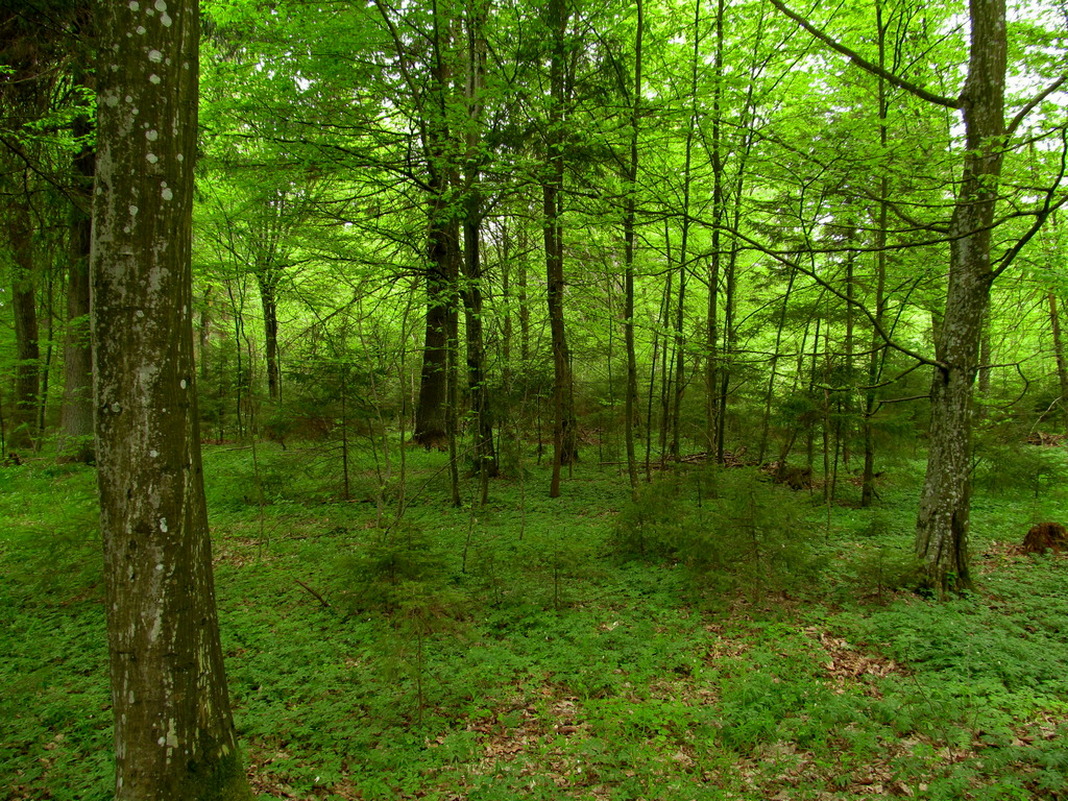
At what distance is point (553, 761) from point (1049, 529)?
26.9ft

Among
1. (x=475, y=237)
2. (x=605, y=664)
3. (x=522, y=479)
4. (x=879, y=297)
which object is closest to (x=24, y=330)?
(x=475, y=237)

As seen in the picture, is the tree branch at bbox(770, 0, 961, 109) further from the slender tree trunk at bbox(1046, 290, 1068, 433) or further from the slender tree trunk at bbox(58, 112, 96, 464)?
the slender tree trunk at bbox(58, 112, 96, 464)

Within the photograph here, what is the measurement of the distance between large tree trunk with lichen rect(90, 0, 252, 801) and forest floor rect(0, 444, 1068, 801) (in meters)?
1.19

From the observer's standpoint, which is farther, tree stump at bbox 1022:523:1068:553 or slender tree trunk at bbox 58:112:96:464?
slender tree trunk at bbox 58:112:96:464

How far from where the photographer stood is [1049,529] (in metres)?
7.26

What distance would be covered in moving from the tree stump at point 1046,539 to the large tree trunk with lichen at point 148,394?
9980mm

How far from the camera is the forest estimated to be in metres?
2.66

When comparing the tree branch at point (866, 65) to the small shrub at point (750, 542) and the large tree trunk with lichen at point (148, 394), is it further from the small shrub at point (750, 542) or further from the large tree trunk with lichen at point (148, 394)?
the large tree trunk with lichen at point (148, 394)

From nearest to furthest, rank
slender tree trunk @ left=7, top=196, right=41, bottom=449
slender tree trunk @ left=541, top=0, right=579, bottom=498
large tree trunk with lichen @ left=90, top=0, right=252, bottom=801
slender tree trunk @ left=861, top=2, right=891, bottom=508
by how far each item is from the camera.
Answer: large tree trunk with lichen @ left=90, top=0, right=252, bottom=801, slender tree trunk @ left=861, top=2, right=891, bottom=508, slender tree trunk @ left=541, top=0, right=579, bottom=498, slender tree trunk @ left=7, top=196, right=41, bottom=449

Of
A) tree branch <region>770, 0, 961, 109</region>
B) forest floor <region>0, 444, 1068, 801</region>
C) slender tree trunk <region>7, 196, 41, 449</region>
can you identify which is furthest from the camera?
slender tree trunk <region>7, 196, 41, 449</region>

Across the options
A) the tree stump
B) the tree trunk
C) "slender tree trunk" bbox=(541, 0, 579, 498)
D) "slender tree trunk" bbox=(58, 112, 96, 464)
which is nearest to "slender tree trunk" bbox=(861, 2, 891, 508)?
the tree stump

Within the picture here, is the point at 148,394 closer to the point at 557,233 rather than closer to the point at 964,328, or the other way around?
the point at 964,328

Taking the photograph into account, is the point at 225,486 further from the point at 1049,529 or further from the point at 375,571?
the point at 1049,529

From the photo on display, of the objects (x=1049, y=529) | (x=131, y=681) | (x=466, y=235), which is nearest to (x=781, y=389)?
(x=1049, y=529)
